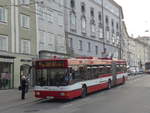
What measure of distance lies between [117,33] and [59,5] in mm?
29054

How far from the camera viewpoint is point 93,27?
51.7 m

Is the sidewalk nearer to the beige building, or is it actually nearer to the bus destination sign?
the bus destination sign

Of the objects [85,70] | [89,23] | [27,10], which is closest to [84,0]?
[89,23]

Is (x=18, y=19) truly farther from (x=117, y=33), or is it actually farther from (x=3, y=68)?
(x=117, y=33)

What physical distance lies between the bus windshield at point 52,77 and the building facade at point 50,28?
16180mm

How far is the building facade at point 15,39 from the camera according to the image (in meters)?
28.7

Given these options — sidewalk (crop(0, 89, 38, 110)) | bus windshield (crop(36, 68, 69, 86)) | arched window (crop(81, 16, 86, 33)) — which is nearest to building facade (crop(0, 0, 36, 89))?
sidewalk (crop(0, 89, 38, 110))

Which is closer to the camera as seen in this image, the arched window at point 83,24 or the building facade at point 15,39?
the building facade at point 15,39

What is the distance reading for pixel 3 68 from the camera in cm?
2875

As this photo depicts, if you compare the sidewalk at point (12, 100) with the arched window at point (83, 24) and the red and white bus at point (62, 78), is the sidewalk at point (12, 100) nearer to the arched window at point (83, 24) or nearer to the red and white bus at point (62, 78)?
the red and white bus at point (62, 78)

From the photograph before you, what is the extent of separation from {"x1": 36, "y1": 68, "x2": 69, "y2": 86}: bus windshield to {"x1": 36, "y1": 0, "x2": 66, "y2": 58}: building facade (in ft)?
53.1

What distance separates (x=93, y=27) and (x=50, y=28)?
15.6 metres

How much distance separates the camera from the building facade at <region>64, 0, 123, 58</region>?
43188 mm

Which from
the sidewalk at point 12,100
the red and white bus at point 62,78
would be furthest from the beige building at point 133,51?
the sidewalk at point 12,100
